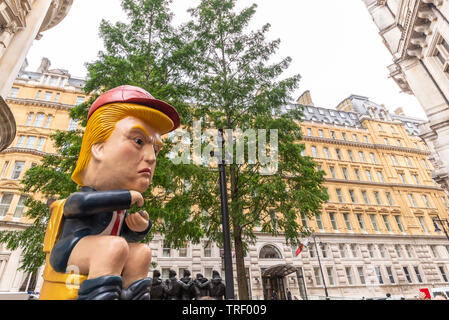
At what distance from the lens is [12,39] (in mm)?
8867

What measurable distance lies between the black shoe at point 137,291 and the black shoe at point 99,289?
0.62 ft

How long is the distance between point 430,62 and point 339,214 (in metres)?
18.2

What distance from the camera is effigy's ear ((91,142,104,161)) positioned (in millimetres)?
2391

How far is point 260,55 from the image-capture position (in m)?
10.4

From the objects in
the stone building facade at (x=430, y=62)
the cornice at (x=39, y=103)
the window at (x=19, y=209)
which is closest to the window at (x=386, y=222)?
the stone building facade at (x=430, y=62)

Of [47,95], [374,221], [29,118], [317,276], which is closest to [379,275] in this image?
[374,221]

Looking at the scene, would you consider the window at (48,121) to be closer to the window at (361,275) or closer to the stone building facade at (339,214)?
the stone building facade at (339,214)

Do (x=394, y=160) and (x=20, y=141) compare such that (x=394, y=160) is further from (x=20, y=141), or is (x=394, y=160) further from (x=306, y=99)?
(x=20, y=141)

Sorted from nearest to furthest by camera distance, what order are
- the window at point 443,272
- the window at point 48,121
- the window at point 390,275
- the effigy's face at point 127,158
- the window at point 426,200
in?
the effigy's face at point 127,158 < the window at point 48,121 < the window at point 390,275 < the window at point 443,272 < the window at point 426,200

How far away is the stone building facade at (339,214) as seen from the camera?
19875mm

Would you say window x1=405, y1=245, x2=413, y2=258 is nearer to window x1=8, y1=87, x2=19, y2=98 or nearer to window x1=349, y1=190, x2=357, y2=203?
window x1=349, y1=190, x2=357, y2=203

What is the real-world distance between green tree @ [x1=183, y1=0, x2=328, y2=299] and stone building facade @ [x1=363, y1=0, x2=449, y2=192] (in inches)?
313
